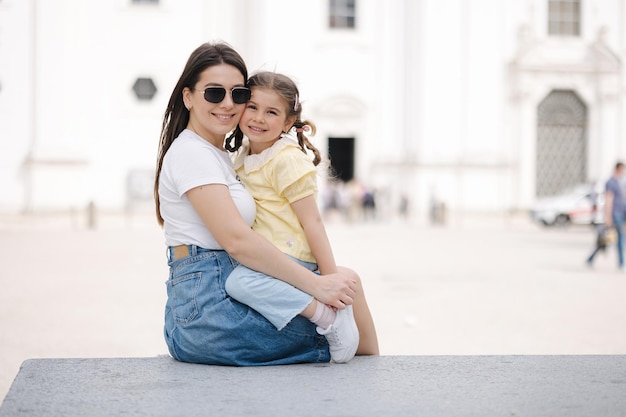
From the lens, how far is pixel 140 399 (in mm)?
2924

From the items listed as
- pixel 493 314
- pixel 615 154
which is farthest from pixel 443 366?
pixel 615 154

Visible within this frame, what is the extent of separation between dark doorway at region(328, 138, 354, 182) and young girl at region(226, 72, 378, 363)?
89.2ft

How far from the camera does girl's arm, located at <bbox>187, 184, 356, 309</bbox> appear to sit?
3.54m

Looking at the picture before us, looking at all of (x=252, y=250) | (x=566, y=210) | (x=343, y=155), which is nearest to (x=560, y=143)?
(x=566, y=210)

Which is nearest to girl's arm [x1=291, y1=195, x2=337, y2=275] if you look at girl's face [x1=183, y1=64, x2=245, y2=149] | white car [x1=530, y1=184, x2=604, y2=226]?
girl's face [x1=183, y1=64, x2=245, y2=149]

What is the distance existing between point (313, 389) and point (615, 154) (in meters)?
29.3

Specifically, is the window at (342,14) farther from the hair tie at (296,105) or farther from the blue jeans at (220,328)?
the blue jeans at (220,328)

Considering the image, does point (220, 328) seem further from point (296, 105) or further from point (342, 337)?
point (296, 105)

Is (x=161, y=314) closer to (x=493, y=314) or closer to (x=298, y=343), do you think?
(x=493, y=314)

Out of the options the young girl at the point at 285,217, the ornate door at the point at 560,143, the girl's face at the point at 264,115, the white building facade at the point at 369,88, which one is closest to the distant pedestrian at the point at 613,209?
the young girl at the point at 285,217

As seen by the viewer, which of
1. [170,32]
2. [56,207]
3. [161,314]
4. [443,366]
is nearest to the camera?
[443,366]

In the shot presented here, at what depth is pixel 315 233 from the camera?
371cm

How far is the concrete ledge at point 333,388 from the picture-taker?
2.80 meters

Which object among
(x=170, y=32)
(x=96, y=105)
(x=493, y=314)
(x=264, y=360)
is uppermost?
(x=170, y=32)
